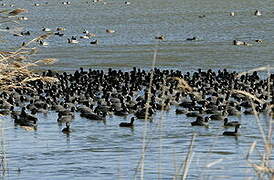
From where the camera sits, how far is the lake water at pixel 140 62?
14.6 metres

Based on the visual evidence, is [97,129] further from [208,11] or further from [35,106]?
[208,11]

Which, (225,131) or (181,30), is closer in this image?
(225,131)

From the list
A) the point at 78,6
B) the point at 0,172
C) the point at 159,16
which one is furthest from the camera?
the point at 78,6

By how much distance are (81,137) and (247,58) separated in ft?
59.6

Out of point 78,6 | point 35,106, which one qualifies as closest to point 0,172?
point 35,106

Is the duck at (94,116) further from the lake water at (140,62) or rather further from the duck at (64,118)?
the duck at (64,118)

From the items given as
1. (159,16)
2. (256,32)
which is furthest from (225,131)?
(159,16)

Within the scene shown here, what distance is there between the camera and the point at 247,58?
36031mm

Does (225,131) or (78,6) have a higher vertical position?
(78,6)

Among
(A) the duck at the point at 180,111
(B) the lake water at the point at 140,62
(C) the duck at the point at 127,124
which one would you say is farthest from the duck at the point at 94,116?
(A) the duck at the point at 180,111

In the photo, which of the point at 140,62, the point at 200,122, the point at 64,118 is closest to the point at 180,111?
the point at 200,122

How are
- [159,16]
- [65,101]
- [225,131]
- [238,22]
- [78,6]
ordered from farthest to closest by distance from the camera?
[78,6], [159,16], [238,22], [65,101], [225,131]

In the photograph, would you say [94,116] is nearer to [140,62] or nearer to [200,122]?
[200,122]

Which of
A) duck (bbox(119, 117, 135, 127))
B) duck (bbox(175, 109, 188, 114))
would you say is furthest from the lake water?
duck (bbox(175, 109, 188, 114))
